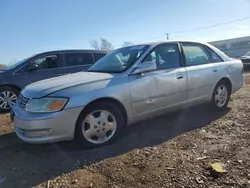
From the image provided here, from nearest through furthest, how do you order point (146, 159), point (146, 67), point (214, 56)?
point (146, 159) → point (146, 67) → point (214, 56)

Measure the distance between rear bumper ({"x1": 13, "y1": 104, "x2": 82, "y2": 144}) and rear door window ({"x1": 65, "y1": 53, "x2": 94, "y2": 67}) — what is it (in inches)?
172

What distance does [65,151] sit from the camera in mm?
3799

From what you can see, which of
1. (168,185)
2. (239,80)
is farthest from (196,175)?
(239,80)

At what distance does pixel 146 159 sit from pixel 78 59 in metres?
5.24

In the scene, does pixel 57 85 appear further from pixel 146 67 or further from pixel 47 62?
pixel 47 62

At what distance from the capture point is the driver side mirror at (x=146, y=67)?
13.5ft

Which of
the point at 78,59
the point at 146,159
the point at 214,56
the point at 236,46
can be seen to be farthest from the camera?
the point at 236,46

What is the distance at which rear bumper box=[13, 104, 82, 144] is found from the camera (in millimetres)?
3445

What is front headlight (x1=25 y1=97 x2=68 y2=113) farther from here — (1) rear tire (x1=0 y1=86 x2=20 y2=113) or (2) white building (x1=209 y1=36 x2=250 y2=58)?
(2) white building (x1=209 y1=36 x2=250 y2=58)

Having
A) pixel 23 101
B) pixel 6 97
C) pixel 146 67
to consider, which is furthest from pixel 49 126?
pixel 6 97

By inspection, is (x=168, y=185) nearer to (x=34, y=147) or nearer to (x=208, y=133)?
(x=208, y=133)

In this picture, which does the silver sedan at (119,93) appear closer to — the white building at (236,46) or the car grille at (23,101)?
the car grille at (23,101)

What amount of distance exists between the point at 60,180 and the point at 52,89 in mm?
1270

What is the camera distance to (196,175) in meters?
2.90
